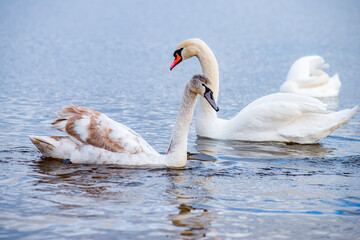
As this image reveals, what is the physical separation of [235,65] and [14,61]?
6.73m

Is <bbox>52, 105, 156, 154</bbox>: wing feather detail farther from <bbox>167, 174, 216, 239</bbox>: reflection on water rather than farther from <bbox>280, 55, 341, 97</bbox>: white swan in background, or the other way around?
<bbox>280, 55, 341, 97</bbox>: white swan in background

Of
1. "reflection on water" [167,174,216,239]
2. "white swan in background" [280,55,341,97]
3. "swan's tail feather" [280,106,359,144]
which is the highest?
"white swan in background" [280,55,341,97]

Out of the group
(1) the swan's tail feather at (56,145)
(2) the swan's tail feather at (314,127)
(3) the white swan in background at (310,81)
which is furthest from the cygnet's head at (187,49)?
(3) the white swan in background at (310,81)

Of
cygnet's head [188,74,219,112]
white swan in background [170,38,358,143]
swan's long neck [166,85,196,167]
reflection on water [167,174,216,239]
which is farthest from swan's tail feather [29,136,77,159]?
white swan in background [170,38,358,143]

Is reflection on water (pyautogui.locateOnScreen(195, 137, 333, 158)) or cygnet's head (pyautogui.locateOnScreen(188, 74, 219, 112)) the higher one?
cygnet's head (pyautogui.locateOnScreen(188, 74, 219, 112))

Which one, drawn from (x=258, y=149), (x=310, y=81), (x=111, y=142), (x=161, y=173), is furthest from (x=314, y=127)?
(x=310, y=81)

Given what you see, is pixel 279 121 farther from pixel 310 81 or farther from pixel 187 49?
pixel 310 81

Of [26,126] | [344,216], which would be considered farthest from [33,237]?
[26,126]

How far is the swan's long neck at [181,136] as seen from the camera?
6.63 metres

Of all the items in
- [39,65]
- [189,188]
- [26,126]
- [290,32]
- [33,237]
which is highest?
[290,32]

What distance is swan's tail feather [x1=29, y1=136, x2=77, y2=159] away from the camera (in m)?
6.68

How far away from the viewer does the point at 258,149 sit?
798 cm

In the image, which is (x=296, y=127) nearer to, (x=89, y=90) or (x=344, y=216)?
(x=344, y=216)

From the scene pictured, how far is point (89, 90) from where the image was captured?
513 inches
